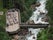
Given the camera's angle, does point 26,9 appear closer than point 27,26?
No

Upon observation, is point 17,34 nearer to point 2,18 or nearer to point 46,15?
point 2,18

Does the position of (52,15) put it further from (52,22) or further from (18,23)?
(18,23)

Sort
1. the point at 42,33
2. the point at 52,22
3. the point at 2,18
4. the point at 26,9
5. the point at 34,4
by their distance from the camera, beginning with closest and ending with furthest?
the point at 42,33 < the point at 52,22 < the point at 2,18 < the point at 26,9 < the point at 34,4

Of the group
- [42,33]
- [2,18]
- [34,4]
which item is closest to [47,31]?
[42,33]

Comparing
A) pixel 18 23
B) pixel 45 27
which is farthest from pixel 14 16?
pixel 45 27

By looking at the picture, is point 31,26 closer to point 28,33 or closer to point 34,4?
point 28,33

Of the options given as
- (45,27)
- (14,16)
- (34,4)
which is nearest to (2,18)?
(14,16)

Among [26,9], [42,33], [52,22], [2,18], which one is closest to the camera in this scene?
[42,33]

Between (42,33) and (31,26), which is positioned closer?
(42,33)
